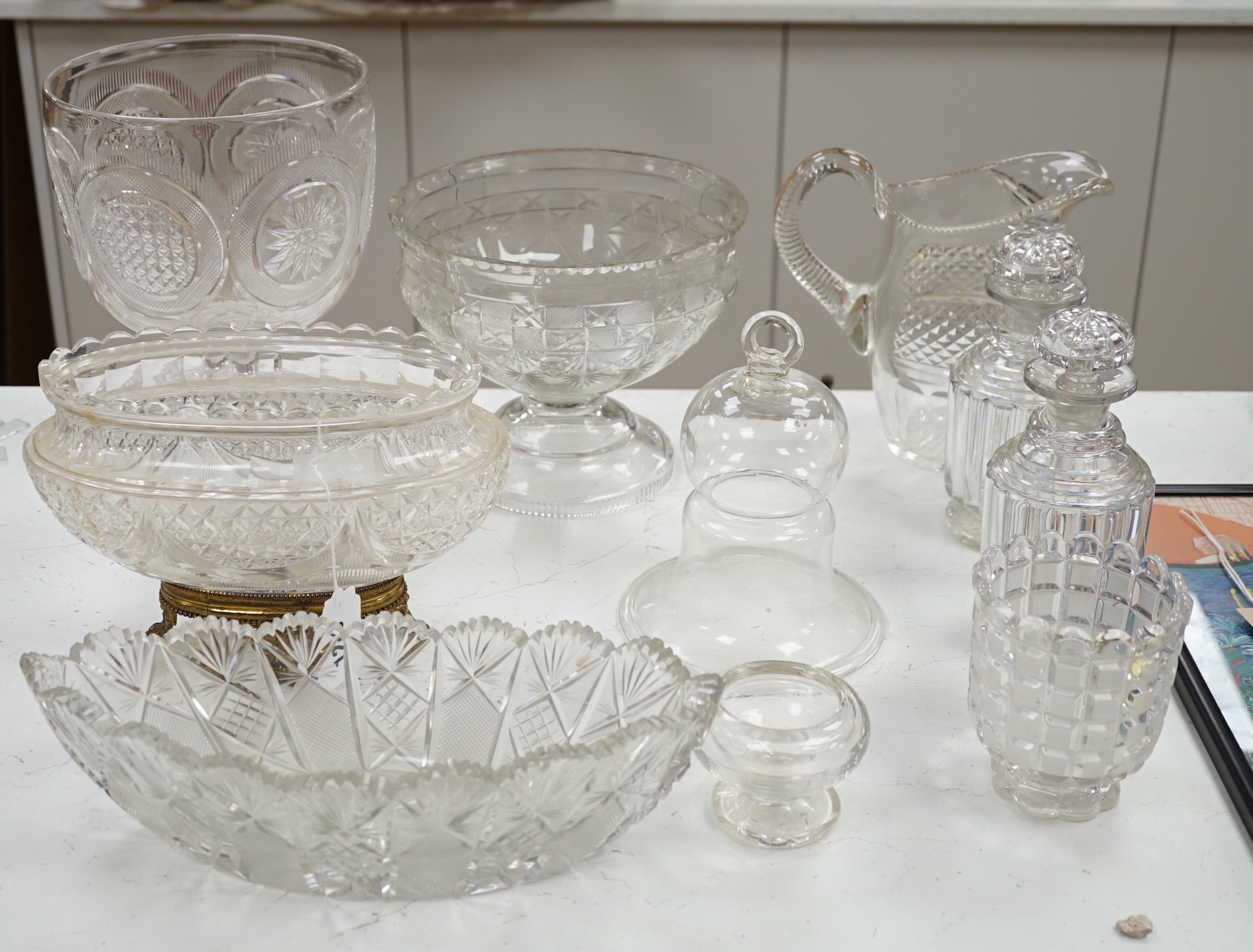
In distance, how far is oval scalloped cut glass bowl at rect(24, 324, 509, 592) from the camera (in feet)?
2.48

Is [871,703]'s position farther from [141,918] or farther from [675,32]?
[675,32]

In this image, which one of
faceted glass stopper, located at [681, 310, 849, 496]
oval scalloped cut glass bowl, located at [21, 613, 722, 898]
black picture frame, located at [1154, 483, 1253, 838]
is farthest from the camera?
faceted glass stopper, located at [681, 310, 849, 496]

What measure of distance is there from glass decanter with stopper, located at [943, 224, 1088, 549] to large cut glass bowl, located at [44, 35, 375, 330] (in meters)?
0.48

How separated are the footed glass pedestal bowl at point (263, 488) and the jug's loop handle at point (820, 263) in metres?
0.37

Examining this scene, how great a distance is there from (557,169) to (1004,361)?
1.51 feet

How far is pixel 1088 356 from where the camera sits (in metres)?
0.76

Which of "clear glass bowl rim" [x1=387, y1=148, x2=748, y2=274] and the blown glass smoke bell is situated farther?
"clear glass bowl rim" [x1=387, y1=148, x2=748, y2=274]

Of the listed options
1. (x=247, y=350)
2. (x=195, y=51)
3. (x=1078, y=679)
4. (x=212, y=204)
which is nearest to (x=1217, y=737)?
(x=1078, y=679)

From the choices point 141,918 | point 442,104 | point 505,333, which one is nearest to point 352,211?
point 505,333

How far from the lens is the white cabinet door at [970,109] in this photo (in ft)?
7.07

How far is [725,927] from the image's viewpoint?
2.11 ft

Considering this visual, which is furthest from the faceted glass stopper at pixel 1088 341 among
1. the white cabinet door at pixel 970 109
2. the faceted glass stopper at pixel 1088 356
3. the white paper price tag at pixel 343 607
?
the white cabinet door at pixel 970 109

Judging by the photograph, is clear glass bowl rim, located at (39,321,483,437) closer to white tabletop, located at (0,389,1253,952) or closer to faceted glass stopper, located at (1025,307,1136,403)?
white tabletop, located at (0,389,1253,952)

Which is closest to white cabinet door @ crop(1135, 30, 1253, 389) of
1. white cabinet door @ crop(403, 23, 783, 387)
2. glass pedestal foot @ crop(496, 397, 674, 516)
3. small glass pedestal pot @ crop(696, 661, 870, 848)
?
white cabinet door @ crop(403, 23, 783, 387)
